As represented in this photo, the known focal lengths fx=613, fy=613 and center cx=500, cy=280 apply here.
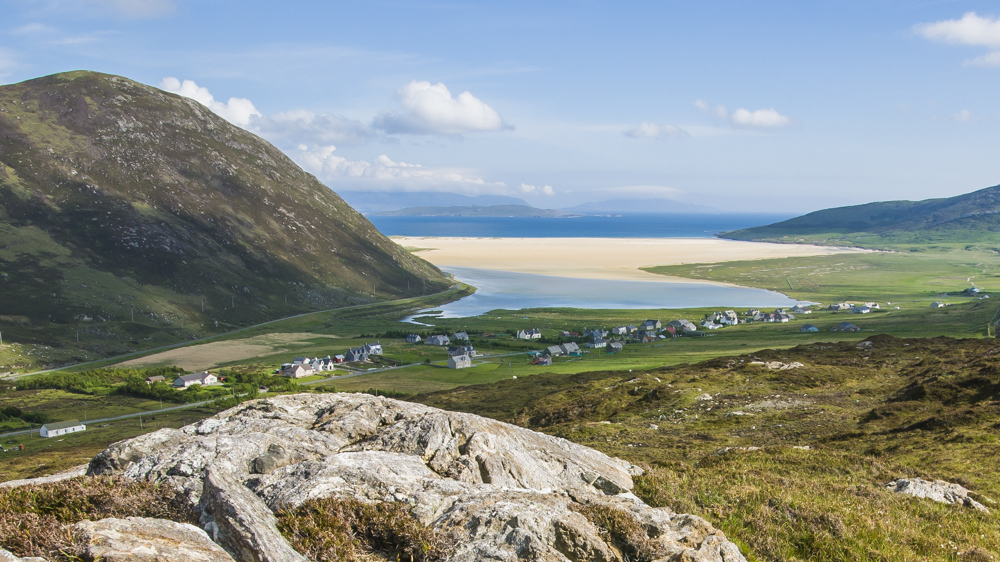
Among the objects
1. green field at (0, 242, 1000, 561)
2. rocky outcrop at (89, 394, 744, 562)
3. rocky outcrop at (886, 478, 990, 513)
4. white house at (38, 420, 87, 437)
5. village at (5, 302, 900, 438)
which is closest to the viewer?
rocky outcrop at (89, 394, 744, 562)

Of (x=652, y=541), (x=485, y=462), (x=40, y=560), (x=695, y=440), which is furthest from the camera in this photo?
(x=695, y=440)

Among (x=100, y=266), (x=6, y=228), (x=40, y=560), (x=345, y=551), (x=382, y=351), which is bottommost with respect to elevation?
(x=382, y=351)

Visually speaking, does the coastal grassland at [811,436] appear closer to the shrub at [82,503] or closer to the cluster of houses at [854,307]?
the shrub at [82,503]

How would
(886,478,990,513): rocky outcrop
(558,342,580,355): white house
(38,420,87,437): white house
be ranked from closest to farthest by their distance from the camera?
1. (886,478,990,513): rocky outcrop
2. (38,420,87,437): white house
3. (558,342,580,355): white house

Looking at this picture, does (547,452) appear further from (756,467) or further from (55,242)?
(55,242)

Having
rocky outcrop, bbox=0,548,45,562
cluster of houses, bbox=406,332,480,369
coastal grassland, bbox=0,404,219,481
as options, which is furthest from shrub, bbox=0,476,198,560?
cluster of houses, bbox=406,332,480,369

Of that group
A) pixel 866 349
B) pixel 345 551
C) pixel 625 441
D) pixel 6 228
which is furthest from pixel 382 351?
pixel 6 228

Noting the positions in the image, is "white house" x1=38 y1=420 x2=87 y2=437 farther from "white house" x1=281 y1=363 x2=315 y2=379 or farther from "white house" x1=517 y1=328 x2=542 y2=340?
"white house" x1=517 y1=328 x2=542 y2=340

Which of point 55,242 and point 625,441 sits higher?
point 55,242
